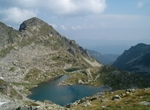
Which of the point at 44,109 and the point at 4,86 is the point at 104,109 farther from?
the point at 4,86

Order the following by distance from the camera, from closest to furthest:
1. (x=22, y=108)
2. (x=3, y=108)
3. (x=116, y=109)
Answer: (x=116, y=109), (x=22, y=108), (x=3, y=108)

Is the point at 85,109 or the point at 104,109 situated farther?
the point at 85,109

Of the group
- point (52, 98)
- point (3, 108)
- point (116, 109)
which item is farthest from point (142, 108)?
point (52, 98)

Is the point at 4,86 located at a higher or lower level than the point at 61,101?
higher

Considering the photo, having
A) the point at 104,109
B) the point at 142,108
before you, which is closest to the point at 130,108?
the point at 142,108

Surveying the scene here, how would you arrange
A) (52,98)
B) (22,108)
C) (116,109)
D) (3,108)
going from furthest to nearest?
(52,98) < (3,108) < (22,108) < (116,109)

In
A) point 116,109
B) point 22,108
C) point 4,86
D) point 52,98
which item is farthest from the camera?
point 52,98

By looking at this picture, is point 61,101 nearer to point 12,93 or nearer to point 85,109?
point 12,93

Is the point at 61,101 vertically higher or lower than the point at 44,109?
lower

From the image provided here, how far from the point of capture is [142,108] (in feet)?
108

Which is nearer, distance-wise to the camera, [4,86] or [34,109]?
[34,109]

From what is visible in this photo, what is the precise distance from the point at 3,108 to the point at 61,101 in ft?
454

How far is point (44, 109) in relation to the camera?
129ft

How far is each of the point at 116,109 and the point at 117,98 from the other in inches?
638
